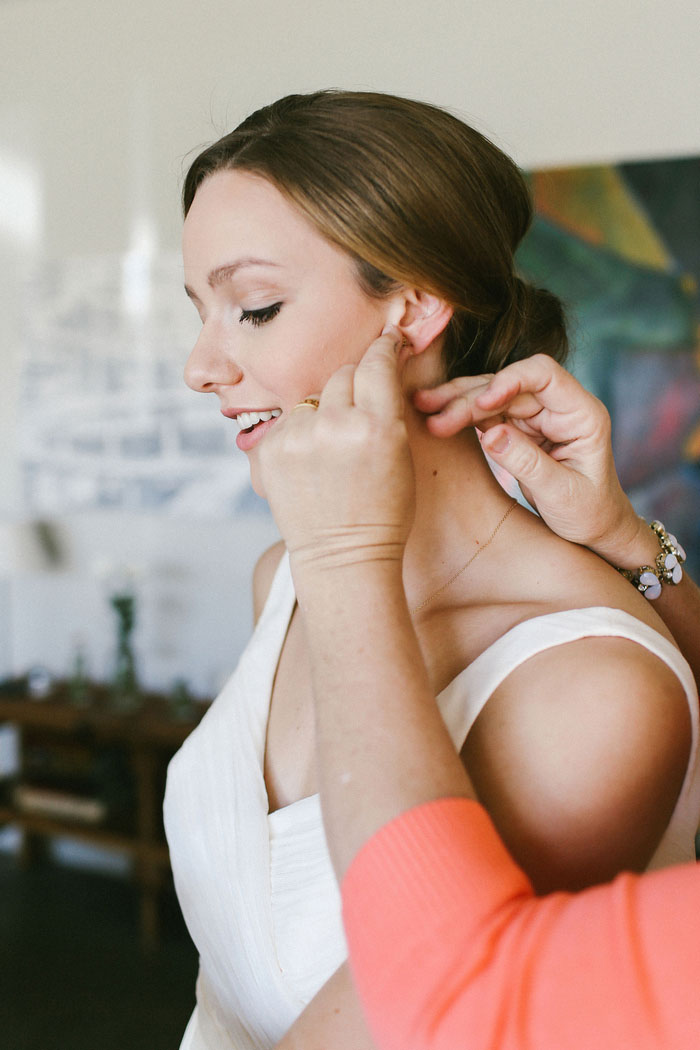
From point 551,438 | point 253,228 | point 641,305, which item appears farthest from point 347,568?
point 641,305

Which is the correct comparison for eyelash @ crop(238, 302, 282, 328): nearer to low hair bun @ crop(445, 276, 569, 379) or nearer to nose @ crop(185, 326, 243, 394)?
nose @ crop(185, 326, 243, 394)

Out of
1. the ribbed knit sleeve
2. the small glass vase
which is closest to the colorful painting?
the small glass vase

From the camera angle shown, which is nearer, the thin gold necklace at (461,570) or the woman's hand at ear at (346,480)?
the woman's hand at ear at (346,480)

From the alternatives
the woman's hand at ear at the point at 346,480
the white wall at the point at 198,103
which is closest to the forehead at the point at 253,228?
the woman's hand at ear at the point at 346,480

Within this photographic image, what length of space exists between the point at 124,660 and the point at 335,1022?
268 centimetres

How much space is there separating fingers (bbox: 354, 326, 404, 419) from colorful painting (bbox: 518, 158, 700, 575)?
1957 mm

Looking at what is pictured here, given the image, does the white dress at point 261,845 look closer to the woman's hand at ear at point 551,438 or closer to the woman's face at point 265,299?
the woman's hand at ear at point 551,438

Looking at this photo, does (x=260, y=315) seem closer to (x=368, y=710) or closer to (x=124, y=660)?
(x=368, y=710)

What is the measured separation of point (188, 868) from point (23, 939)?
2.46 meters

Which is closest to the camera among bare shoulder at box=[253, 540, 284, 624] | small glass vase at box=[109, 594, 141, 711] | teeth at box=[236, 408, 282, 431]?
teeth at box=[236, 408, 282, 431]

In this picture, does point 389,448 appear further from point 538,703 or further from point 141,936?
point 141,936

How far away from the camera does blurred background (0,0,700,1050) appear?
2609mm

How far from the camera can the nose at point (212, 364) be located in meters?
1.00

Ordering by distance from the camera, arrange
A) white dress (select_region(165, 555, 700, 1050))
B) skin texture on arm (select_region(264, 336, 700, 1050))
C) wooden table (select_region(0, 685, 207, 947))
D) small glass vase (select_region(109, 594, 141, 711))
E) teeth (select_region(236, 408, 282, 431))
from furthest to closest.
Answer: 1. small glass vase (select_region(109, 594, 141, 711))
2. wooden table (select_region(0, 685, 207, 947))
3. teeth (select_region(236, 408, 282, 431))
4. white dress (select_region(165, 555, 700, 1050))
5. skin texture on arm (select_region(264, 336, 700, 1050))
